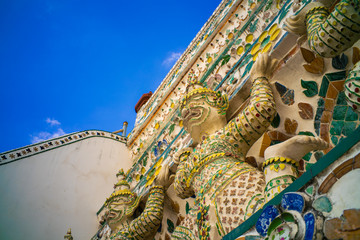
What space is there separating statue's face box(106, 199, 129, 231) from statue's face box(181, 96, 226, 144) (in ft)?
3.70

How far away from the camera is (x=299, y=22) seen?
2.30m

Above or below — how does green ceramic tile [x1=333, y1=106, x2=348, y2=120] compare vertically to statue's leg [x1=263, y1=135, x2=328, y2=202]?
above

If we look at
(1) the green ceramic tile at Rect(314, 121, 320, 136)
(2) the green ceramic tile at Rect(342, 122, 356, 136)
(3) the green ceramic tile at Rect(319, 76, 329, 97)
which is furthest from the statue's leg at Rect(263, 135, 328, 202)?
(3) the green ceramic tile at Rect(319, 76, 329, 97)

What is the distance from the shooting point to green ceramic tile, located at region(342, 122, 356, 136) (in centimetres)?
197

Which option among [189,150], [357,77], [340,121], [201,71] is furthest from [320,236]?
[201,71]

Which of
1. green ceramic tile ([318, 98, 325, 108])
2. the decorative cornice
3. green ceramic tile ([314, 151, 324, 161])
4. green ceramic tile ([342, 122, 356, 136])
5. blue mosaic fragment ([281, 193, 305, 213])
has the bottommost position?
blue mosaic fragment ([281, 193, 305, 213])

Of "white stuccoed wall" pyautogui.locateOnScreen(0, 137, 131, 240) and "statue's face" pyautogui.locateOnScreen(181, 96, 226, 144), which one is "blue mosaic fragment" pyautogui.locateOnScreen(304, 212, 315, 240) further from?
"white stuccoed wall" pyautogui.locateOnScreen(0, 137, 131, 240)

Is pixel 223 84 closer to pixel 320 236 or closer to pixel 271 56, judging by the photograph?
pixel 271 56

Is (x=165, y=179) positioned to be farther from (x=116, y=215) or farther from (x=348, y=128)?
(x=348, y=128)

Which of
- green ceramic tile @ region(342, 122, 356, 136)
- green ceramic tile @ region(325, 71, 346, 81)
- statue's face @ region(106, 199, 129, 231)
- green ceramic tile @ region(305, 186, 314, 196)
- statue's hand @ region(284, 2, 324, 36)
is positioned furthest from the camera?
statue's face @ region(106, 199, 129, 231)

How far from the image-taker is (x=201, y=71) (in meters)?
4.19

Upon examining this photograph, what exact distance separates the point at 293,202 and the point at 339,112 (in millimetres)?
1093

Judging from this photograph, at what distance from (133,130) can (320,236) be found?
4777 mm

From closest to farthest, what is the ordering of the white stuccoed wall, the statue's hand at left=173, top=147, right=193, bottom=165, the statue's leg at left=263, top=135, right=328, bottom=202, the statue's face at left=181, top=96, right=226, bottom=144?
1. the statue's leg at left=263, top=135, right=328, bottom=202
2. the statue's face at left=181, top=96, right=226, bottom=144
3. the statue's hand at left=173, top=147, right=193, bottom=165
4. the white stuccoed wall
